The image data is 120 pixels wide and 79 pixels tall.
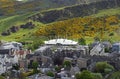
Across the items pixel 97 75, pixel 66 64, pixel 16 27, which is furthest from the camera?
pixel 16 27

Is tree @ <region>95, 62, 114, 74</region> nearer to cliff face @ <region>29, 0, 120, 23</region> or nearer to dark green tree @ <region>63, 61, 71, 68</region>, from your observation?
dark green tree @ <region>63, 61, 71, 68</region>

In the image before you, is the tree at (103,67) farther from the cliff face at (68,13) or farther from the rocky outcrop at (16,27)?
the cliff face at (68,13)

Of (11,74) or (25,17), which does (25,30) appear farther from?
(11,74)

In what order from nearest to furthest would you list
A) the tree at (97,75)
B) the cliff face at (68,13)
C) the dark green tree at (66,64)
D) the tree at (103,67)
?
the tree at (97,75)
the tree at (103,67)
the dark green tree at (66,64)
the cliff face at (68,13)

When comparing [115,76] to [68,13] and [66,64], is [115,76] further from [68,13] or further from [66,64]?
[68,13]

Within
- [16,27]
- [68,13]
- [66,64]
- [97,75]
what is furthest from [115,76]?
[68,13]

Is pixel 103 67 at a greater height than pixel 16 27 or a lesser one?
lesser

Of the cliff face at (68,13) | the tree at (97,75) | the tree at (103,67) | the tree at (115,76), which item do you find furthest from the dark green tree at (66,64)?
the cliff face at (68,13)

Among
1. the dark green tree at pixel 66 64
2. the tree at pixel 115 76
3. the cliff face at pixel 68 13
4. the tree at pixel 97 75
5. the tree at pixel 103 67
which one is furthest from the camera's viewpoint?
the cliff face at pixel 68 13

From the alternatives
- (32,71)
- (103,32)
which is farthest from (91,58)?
(103,32)

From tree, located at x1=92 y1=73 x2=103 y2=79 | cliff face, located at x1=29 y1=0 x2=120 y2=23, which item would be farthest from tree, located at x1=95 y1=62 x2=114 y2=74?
cliff face, located at x1=29 y1=0 x2=120 y2=23

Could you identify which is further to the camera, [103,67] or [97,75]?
[103,67]
